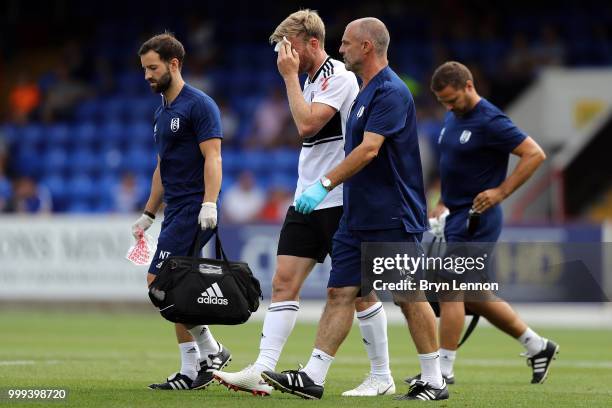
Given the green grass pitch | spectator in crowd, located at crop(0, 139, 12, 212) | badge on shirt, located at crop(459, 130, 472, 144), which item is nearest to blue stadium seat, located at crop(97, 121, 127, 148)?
spectator in crowd, located at crop(0, 139, 12, 212)

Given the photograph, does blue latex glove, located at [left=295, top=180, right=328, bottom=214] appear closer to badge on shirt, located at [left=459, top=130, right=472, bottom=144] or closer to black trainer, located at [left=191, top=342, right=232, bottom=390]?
black trainer, located at [left=191, top=342, right=232, bottom=390]

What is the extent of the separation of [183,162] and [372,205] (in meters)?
1.59

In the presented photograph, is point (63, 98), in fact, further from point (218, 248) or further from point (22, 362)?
point (218, 248)

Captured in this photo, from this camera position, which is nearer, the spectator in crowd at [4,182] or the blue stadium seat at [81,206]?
the spectator in crowd at [4,182]

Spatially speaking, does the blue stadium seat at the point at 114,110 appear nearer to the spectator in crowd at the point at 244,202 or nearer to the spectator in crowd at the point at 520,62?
the spectator in crowd at the point at 244,202

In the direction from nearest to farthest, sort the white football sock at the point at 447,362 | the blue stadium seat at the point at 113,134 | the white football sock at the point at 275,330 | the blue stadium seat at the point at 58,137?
the white football sock at the point at 275,330, the white football sock at the point at 447,362, the blue stadium seat at the point at 113,134, the blue stadium seat at the point at 58,137

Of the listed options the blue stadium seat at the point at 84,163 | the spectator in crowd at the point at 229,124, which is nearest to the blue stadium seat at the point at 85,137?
the blue stadium seat at the point at 84,163

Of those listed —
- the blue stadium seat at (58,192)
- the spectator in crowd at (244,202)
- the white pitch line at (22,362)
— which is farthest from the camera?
the blue stadium seat at (58,192)

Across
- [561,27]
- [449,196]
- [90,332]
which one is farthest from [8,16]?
[449,196]

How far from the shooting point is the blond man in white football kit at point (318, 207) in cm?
862

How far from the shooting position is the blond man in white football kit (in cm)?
862

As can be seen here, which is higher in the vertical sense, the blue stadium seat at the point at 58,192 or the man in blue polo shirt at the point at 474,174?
the man in blue polo shirt at the point at 474,174

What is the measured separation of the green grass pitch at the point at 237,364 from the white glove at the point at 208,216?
3.73 ft

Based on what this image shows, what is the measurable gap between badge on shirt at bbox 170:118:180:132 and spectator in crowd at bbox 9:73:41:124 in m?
18.5
